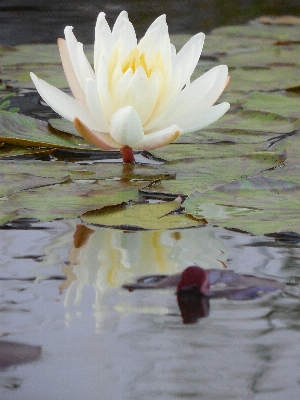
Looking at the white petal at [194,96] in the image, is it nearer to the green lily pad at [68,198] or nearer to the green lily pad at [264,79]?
the green lily pad at [68,198]

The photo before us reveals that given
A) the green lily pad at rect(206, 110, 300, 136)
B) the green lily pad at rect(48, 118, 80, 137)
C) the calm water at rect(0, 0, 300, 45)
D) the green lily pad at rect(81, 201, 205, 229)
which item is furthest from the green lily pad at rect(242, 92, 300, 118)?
the calm water at rect(0, 0, 300, 45)

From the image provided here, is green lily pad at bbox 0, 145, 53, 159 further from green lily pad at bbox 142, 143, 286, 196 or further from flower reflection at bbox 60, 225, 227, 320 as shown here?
flower reflection at bbox 60, 225, 227, 320

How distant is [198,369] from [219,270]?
0.77ft

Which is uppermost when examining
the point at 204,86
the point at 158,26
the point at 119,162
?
the point at 158,26

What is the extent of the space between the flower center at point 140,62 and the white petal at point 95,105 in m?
0.08

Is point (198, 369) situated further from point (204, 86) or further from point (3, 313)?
point (204, 86)

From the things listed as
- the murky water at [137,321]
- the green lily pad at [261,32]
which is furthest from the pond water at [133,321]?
the green lily pad at [261,32]

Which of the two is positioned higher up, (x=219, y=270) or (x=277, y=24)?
(x=277, y=24)

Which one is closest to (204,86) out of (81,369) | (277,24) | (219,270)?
(219,270)

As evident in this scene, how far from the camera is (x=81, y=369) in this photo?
677mm

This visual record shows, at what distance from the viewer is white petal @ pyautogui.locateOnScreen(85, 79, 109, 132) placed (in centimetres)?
119

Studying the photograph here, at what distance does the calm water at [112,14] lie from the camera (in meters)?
3.16

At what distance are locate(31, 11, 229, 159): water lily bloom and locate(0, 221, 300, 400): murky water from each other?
25cm

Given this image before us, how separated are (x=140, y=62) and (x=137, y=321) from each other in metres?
0.61
